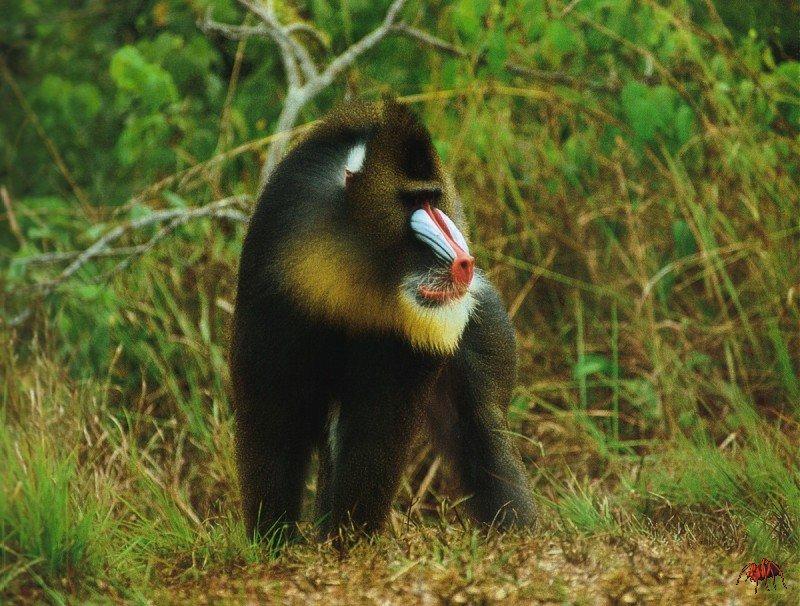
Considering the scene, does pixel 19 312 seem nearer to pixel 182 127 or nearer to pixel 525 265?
pixel 182 127

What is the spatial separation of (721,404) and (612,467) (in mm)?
563

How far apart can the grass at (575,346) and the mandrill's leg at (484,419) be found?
11cm

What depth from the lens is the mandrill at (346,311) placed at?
111 inches

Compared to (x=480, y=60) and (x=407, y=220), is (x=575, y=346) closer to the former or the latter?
(x=480, y=60)

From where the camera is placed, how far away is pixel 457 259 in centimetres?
269


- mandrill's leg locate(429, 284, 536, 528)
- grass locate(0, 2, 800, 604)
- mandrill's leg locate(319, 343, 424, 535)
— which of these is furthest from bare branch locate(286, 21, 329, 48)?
mandrill's leg locate(319, 343, 424, 535)

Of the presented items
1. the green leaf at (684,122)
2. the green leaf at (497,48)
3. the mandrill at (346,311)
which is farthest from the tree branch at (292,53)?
the mandrill at (346,311)

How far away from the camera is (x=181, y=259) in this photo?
4.77m

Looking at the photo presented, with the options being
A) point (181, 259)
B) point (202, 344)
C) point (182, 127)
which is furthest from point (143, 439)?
point (182, 127)

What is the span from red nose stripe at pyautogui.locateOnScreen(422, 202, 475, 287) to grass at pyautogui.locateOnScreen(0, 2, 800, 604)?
0.61 m

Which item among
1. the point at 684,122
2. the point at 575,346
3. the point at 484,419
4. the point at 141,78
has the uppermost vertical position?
the point at 684,122

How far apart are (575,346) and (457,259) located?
87.1 inches

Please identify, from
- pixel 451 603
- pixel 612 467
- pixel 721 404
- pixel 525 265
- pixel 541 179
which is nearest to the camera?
pixel 451 603

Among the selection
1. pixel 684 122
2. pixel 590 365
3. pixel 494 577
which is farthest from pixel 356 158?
pixel 684 122
